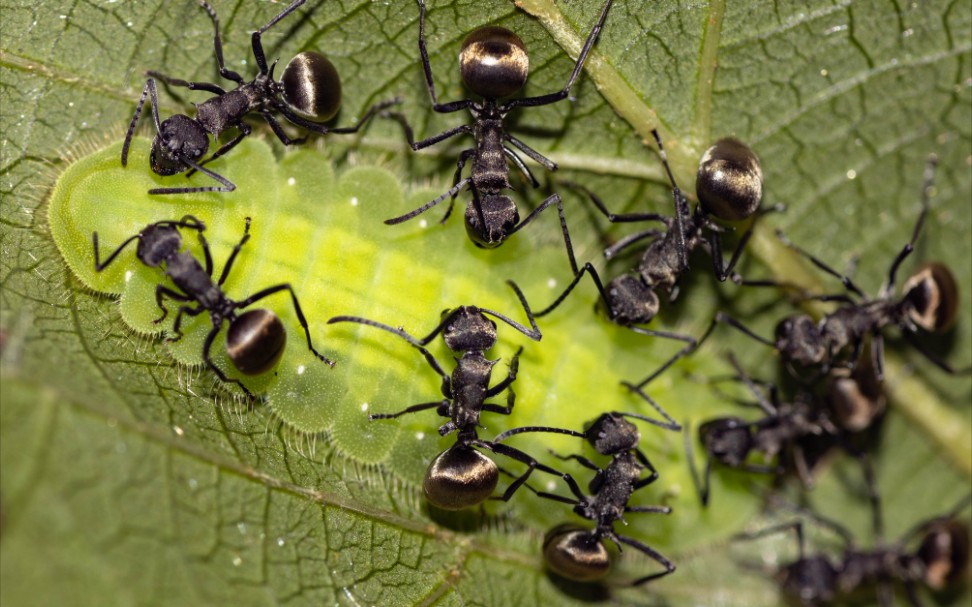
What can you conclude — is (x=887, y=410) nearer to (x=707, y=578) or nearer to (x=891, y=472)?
(x=891, y=472)

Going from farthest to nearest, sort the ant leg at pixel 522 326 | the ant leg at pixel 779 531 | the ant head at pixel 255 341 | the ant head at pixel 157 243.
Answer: the ant leg at pixel 779 531, the ant leg at pixel 522 326, the ant head at pixel 157 243, the ant head at pixel 255 341

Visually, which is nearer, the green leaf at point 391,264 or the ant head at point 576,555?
the green leaf at point 391,264

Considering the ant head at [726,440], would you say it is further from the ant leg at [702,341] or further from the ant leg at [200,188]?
the ant leg at [200,188]

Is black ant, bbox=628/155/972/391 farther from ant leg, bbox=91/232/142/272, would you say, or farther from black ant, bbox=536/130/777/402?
ant leg, bbox=91/232/142/272

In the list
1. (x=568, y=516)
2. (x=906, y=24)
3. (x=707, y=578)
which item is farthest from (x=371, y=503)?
(x=906, y=24)

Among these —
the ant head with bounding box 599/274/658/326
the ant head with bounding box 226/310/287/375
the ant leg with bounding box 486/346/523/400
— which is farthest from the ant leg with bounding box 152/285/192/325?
the ant head with bounding box 599/274/658/326

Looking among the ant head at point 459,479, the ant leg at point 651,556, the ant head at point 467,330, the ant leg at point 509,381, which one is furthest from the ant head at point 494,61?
the ant leg at point 651,556
